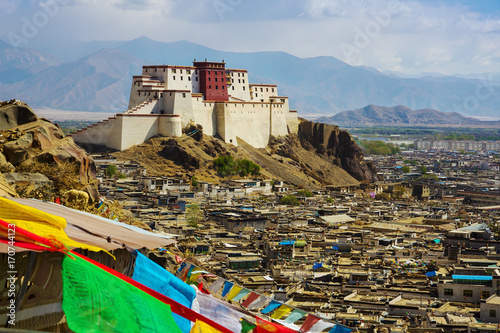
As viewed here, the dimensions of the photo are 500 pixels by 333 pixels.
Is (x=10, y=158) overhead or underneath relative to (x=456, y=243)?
overhead

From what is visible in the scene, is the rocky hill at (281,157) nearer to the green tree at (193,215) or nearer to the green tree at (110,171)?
the green tree at (110,171)

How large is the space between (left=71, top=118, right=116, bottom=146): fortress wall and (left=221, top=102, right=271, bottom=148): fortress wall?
43.0 ft

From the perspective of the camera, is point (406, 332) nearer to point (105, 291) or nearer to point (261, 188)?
point (105, 291)

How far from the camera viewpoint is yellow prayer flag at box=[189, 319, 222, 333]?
24.7 feet

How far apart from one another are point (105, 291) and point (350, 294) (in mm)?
20072

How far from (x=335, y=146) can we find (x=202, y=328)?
279 ft

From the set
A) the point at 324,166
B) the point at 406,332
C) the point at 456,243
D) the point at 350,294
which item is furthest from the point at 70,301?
the point at 324,166

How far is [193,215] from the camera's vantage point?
4575cm

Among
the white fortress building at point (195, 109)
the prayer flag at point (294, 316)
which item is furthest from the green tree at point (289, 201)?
the prayer flag at point (294, 316)

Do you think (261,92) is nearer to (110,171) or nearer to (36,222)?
(110,171)

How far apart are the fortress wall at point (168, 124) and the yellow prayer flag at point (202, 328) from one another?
61688 mm

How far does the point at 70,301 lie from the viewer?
6.81 m

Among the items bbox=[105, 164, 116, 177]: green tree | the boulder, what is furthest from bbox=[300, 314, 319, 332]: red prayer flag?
bbox=[105, 164, 116, 177]: green tree

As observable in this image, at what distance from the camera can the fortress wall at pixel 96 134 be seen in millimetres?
67250
